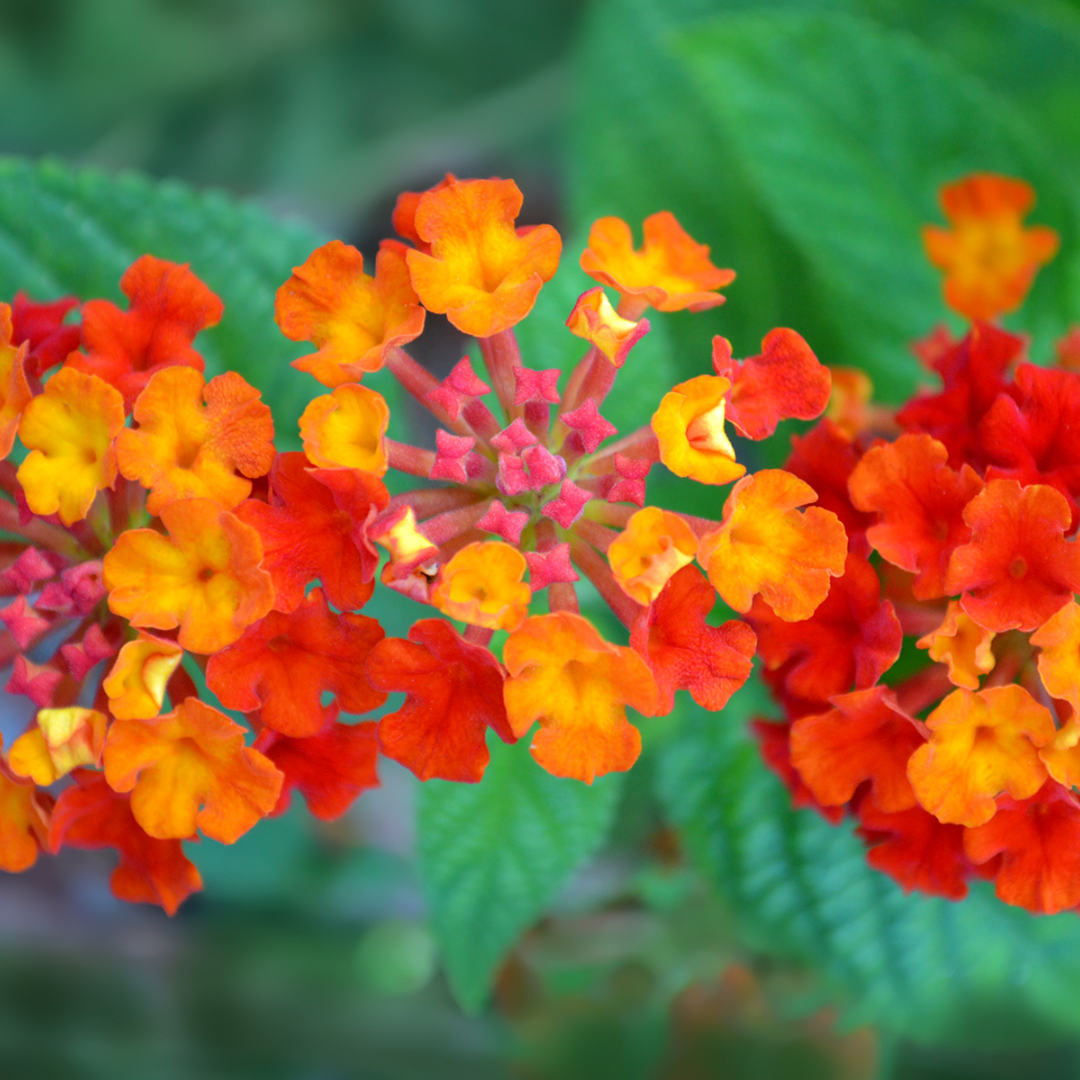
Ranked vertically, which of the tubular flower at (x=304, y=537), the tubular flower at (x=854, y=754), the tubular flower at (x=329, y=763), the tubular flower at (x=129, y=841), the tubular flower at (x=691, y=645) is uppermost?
the tubular flower at (x=304, y=537)

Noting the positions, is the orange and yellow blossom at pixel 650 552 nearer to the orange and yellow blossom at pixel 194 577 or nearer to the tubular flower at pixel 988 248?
the orange and yellow blossom at pixel 194 577

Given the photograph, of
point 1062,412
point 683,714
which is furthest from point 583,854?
point 1062,412

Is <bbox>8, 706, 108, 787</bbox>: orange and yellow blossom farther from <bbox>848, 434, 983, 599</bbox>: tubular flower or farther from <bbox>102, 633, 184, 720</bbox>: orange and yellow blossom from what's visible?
<bbox>848, 434, 983, 599</bbox>: tubular flower

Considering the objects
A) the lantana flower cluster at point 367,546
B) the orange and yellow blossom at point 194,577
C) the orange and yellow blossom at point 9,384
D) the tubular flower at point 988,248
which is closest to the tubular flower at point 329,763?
the lantana flower cluster at point 367,546

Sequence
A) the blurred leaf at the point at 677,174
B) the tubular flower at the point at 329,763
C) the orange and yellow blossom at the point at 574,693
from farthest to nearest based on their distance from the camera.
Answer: the blurred leaf at the point at 677,174 → the tubular flower at the point at 329,763 → the orange and yellow blossom at the point at 574,693

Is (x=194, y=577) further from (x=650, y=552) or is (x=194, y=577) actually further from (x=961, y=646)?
(x=961, y=646)

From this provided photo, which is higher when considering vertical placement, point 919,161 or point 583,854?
point 919,161

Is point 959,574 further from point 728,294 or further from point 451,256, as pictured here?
point 728,294

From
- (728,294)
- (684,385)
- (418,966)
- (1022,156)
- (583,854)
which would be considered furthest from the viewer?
(418,966)
